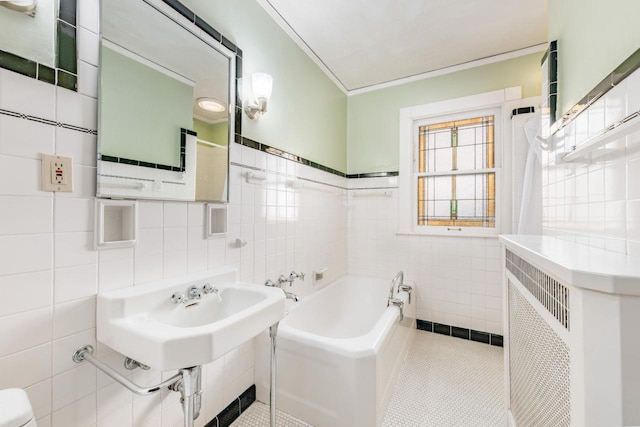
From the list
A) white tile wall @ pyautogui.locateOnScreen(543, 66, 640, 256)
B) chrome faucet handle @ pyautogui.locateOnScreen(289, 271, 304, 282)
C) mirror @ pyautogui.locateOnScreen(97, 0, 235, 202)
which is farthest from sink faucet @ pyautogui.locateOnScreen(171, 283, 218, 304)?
white tile wall @ pyautogui.locateOnScreen(543, 66, 640, 256)

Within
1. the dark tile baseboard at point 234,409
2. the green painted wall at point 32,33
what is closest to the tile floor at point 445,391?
the dark tile baseboard at point 234,409

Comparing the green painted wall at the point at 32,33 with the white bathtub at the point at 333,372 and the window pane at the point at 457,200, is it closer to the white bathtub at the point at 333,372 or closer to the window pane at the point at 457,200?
the white bathtub at the point at 333,372

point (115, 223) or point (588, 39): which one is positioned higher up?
point (588, 39)

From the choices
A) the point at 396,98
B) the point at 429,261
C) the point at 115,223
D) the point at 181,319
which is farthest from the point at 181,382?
the point at 396,98

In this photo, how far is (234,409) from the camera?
5.12 feet

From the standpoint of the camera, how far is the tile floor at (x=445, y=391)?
1.54m

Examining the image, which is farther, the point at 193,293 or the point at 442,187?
the point at 442,187

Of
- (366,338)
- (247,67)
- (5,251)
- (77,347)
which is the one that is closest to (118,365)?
(77,347)

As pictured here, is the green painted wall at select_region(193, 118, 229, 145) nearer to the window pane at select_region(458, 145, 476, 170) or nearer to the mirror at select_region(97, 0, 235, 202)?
the mirror at select_region(97, 0, 235, 202)

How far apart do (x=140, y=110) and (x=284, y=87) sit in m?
1.14

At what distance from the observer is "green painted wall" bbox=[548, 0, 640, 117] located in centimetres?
88

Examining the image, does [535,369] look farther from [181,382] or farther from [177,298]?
[177,298]

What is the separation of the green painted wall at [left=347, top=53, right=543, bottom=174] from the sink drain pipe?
2471mm

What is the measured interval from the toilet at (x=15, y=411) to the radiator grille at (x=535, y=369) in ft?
4.14
